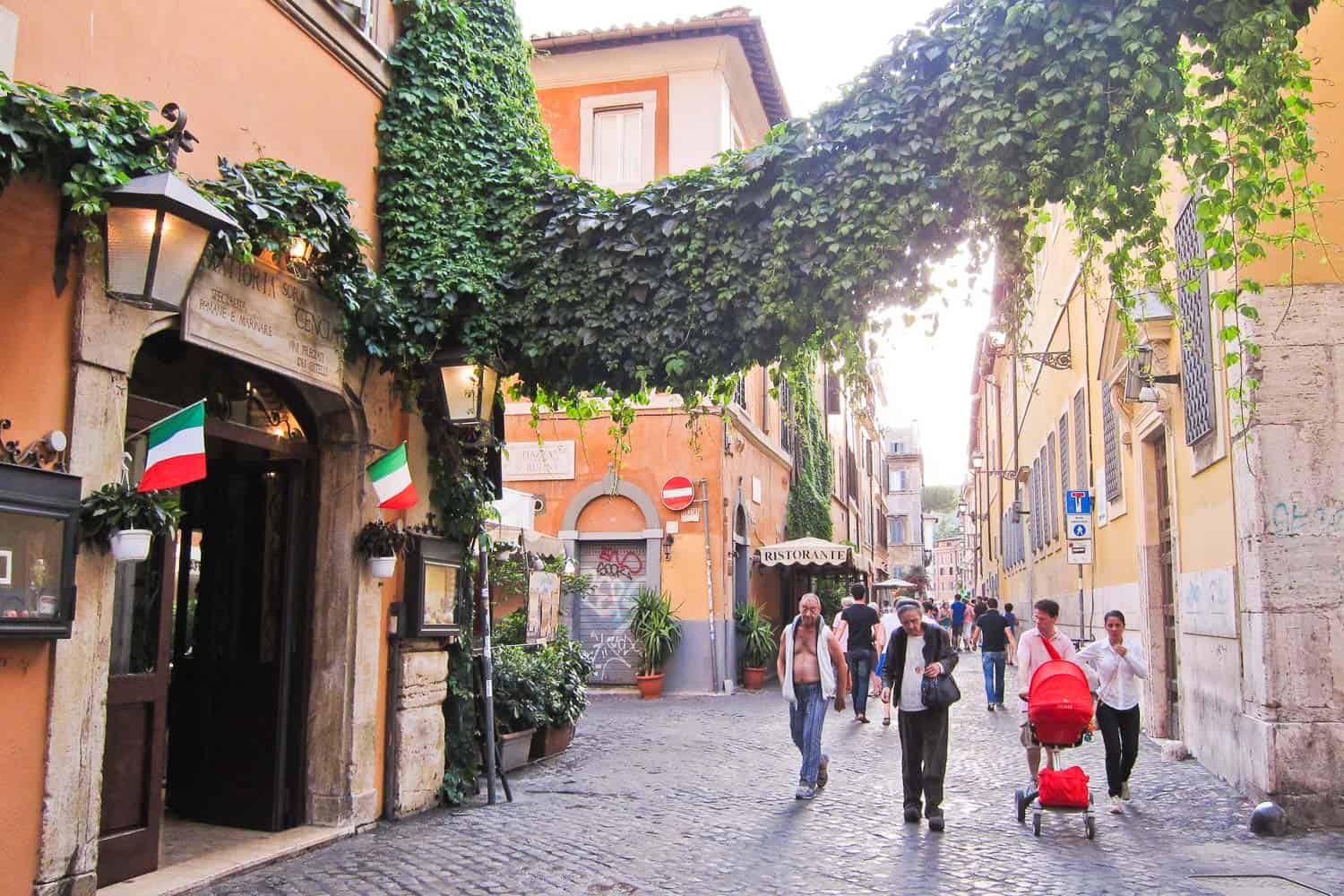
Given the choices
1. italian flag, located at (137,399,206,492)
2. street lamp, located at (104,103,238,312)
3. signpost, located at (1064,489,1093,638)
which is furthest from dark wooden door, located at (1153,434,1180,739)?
street lamp, located at (104,103,238,312)

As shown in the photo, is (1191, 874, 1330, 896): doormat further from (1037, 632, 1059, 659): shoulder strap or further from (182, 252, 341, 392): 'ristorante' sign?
(182, 252, 341, 392): 'ristorante' sign

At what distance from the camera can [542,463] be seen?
19.7 m

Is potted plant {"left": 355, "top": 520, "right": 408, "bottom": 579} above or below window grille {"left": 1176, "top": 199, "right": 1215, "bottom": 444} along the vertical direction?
below

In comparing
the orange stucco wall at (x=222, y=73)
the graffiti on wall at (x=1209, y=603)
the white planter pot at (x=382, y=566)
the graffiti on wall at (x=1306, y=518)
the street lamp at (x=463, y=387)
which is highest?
the orange stucco wall at (x=222, y=73)

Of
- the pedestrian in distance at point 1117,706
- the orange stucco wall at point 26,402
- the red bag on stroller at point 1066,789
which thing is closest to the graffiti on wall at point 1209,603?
the pedestrian in distance at point 1117,706

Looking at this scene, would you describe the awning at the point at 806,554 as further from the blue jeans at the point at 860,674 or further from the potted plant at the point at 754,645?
the blue jeans at the point at 860,674

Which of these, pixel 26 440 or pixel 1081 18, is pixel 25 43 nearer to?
pixel 26 440

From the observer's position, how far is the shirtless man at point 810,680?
912cm

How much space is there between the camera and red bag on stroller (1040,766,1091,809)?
7484 millimetres

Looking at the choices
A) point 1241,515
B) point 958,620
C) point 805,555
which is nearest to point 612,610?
point 805,555

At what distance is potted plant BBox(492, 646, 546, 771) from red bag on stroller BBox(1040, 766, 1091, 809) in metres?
4.74

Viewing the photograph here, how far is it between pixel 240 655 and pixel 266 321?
256 cm

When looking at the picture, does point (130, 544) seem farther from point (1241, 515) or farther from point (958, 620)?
point (958, 620)

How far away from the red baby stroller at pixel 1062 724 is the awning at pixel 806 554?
14.0 m
